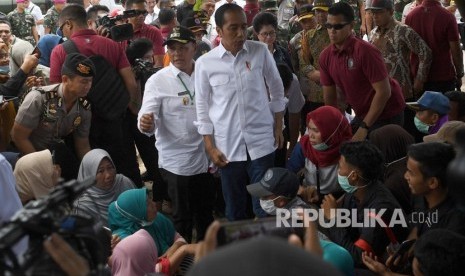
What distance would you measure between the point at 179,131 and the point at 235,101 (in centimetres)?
57


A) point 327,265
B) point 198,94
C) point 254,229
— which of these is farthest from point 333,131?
point 327,265

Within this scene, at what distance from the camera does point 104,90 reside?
6242 millimetres

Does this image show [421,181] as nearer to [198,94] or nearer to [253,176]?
[253,176]

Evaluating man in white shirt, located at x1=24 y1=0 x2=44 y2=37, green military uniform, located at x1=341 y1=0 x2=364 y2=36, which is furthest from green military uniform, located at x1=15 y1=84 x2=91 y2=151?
man in white shirt, located at x1=24 y1=0 x2=44 y2=37

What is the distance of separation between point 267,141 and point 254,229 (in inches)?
131

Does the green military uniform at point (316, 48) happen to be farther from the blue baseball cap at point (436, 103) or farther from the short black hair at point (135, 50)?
the blue baseball cap at point (436, 103)

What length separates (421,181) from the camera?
4.35 meters

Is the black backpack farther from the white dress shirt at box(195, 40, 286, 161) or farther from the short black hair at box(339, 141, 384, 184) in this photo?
the short black hair at box(339, 141, 384, 184)

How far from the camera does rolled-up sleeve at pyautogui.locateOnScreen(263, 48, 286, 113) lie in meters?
5.52

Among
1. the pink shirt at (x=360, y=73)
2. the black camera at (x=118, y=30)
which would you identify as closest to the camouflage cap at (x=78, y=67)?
the black camera at (x=118, y=30)

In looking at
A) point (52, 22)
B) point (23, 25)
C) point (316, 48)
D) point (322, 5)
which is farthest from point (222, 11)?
point (23, 25)

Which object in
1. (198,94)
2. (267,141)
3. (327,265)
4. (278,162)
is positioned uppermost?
(327,265)

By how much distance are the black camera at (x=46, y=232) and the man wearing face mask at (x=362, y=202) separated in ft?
8.21

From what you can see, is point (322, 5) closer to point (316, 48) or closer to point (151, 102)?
point (316, 48)
